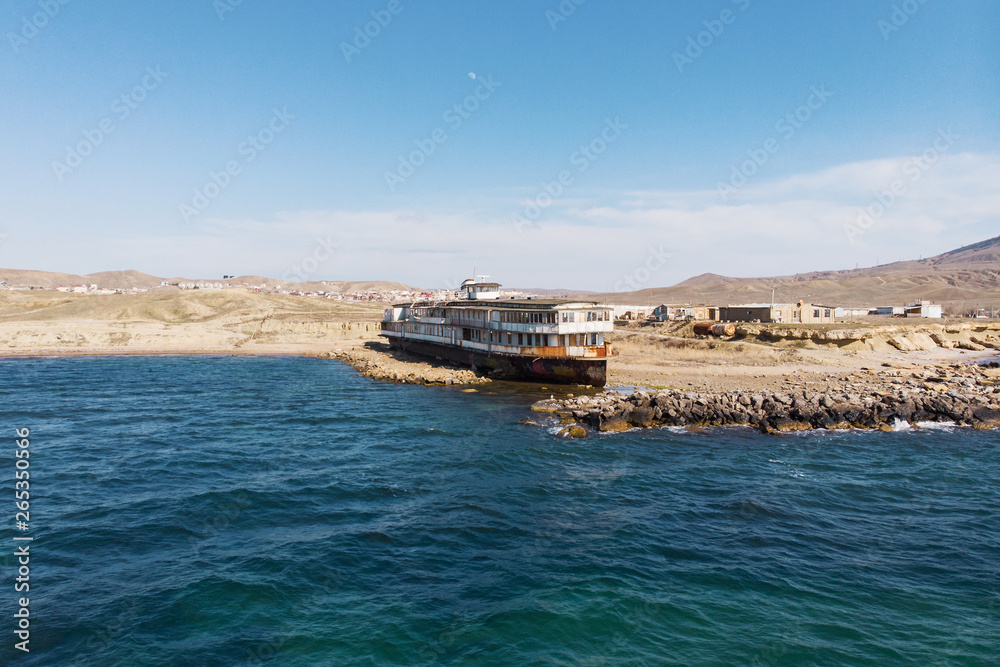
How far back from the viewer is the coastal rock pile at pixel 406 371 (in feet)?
198

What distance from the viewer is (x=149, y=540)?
71.2 feet

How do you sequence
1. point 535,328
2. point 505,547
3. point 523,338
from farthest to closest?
point 523,338
point 535,328
point 505,547

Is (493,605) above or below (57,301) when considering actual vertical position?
below

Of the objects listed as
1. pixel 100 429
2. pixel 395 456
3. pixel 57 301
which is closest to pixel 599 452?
pixel 395 456

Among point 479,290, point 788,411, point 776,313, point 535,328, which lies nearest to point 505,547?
point 788,411

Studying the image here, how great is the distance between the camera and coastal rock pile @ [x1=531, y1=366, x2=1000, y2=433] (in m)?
39.2

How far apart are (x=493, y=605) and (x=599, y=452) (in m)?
17.4

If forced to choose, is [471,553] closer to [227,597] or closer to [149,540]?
[227,597]

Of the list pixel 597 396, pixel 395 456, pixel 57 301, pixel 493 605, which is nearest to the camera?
pixel 493 605

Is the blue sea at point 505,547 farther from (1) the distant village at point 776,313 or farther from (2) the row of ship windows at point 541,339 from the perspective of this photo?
(1) the distant village at point 776,313

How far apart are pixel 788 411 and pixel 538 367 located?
77.6ft

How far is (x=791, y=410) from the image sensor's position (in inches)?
1563

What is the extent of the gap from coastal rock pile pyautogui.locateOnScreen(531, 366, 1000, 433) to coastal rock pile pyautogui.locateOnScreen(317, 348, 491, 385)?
2022cm

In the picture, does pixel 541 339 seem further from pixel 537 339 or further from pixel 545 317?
pixel 545 317
